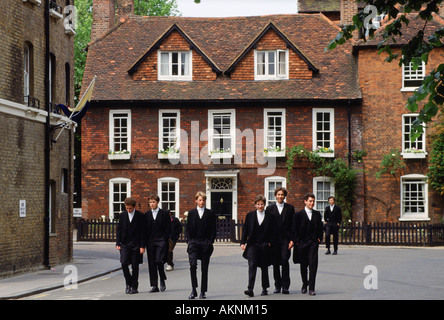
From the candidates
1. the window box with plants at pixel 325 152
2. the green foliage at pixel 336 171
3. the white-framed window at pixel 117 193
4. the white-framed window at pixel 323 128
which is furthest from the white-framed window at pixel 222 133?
the white-framed window at pixel 117 193

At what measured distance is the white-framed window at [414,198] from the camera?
37281mm

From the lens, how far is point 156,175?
3847cm

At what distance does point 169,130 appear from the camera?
127ft

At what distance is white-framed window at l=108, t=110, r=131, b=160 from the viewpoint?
127 ft

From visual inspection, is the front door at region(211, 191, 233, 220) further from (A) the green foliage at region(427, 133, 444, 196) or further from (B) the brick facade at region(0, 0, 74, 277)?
(B) the brick facade at region(0, 0, 74, 277)

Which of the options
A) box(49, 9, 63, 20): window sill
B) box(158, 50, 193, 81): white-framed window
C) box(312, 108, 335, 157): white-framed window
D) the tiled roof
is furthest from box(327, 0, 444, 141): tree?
box(158, 50, 193, 81): white-framed window

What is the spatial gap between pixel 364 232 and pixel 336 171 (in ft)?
12.1

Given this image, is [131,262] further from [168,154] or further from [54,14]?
[168,154]

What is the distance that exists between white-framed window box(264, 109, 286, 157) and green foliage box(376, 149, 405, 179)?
15.5ft

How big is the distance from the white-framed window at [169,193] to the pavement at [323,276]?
8889mm

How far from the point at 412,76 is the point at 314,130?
528cm

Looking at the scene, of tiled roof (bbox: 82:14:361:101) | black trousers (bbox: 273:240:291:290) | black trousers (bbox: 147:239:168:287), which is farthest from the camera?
tiled roof (bbox: 82:14:361:101)

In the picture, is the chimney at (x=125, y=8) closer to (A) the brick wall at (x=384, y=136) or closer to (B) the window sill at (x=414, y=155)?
(A) the brick wall at (x=384, y=136)
